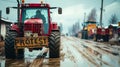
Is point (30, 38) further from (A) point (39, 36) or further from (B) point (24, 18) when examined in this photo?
(B) point (24, 18)

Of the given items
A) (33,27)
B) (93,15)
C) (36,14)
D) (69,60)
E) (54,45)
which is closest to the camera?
(69,60)

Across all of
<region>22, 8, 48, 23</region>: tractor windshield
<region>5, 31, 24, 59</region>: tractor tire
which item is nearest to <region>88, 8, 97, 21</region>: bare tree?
<region>22, 8, 48, 23</region>: tractor windshield

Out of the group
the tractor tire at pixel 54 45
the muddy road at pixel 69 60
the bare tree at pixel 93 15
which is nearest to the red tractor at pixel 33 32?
the tractor tire at pixel 54 45

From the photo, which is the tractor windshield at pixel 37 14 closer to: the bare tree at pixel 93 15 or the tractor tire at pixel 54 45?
the tractor tire at pixel 54 45

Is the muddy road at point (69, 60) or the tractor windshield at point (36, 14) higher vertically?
the tractor windshield at point (36, 14)

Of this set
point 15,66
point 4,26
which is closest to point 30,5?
point 15,66

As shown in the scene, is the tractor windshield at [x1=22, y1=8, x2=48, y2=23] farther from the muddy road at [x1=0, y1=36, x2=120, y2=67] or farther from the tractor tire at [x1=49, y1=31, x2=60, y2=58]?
the muddy road at [x1=0, y1=36, x2=120, y2=67]

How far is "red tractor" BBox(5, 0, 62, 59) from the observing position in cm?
1343

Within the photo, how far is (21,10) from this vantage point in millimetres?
15367

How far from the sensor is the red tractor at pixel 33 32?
44.1ft

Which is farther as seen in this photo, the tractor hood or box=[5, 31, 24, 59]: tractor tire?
the tractor hood

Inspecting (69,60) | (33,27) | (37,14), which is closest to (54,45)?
(69,60)

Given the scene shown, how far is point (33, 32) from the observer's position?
1405 centimetres

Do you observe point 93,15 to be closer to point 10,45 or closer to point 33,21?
point 33,21
